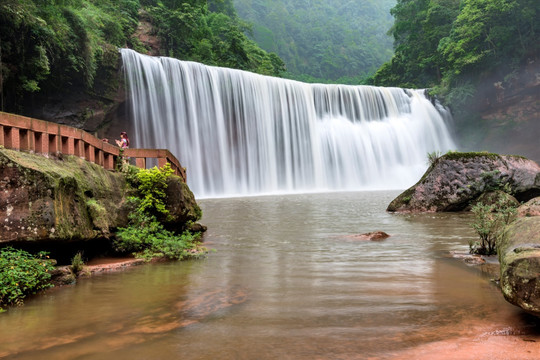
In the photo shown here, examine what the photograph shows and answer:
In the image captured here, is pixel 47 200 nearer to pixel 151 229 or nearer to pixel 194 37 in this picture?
pixel 151 229

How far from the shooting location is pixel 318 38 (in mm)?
80812

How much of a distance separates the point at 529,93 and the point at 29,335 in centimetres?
3778

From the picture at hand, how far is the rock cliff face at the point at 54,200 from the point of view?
16.4ft

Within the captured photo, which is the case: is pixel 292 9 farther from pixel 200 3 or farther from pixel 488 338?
pixel 488 338

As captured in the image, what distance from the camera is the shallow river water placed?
3379 millimetres

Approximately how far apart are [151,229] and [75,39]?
1617 centimetres

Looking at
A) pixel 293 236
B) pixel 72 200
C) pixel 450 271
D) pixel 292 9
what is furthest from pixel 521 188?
pixel 292 9

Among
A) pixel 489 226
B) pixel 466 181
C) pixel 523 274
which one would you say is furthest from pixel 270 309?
pixel 466 181

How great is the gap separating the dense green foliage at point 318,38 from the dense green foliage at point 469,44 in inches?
1137

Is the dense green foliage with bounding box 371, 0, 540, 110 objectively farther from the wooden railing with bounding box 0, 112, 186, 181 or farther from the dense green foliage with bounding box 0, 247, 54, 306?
the dense green foliage with bounding box 0, 247, 54, 306

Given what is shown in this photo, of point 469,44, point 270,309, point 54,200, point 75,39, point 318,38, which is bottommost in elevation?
point 270,309

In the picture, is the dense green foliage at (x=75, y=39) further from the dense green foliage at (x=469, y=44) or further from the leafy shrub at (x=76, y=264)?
the dense green foliage at (x=469, y=44)

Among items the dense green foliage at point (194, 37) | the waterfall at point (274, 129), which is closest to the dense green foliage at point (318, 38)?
the dense green foliage at point (194, 37)

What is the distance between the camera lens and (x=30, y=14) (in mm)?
16297
